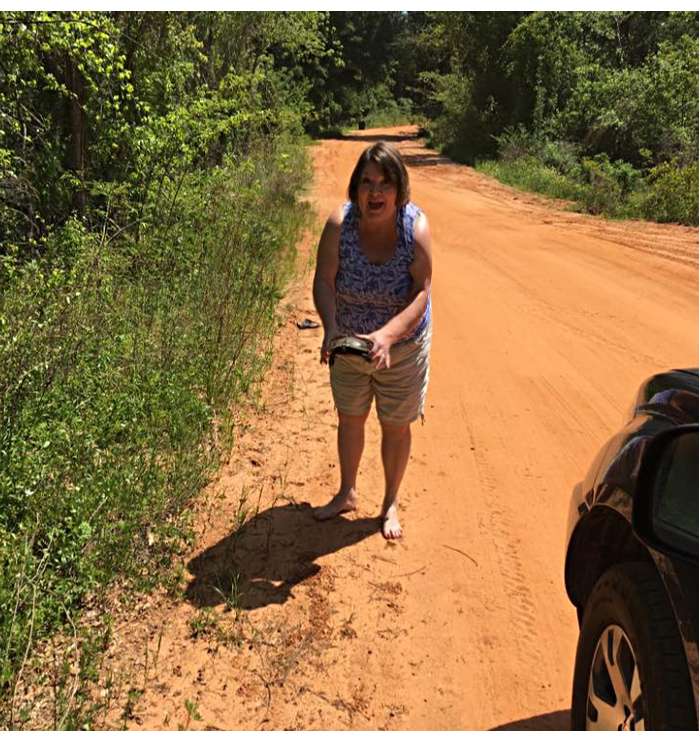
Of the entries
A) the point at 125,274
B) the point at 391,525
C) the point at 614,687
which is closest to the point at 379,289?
the point at 391,525

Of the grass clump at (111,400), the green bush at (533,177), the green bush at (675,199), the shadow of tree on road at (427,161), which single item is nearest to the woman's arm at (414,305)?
the grass clump at (111,400)

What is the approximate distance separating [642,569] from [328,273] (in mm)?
1944

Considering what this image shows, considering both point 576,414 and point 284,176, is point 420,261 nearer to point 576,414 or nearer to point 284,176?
point 576,414

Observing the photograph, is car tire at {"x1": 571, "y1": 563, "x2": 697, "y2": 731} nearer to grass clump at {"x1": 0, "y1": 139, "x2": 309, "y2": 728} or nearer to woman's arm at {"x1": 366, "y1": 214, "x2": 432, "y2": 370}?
woman's arm at {"x1": 366, "y1": 214, "x2": 432, "y2": 370}

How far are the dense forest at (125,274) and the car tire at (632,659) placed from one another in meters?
1.69

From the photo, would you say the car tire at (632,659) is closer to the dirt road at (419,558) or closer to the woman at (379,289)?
the dirt road at (419,558)

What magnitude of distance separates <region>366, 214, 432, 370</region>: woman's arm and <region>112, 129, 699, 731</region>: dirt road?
1139mm

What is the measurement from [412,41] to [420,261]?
135 ft

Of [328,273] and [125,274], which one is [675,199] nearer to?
[125,274]

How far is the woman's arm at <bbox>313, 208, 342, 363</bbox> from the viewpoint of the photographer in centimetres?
324

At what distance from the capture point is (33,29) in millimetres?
5500

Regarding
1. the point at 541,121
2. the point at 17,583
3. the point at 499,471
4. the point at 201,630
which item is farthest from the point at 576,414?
the point at 541,121

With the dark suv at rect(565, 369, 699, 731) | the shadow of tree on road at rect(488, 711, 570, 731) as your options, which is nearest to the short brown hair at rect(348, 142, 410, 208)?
the dark suv at rect(565, 369, 699, 731)

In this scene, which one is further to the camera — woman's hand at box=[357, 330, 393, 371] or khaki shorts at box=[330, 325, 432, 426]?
khaki shorts at box=[330, 325, 432, 426]
